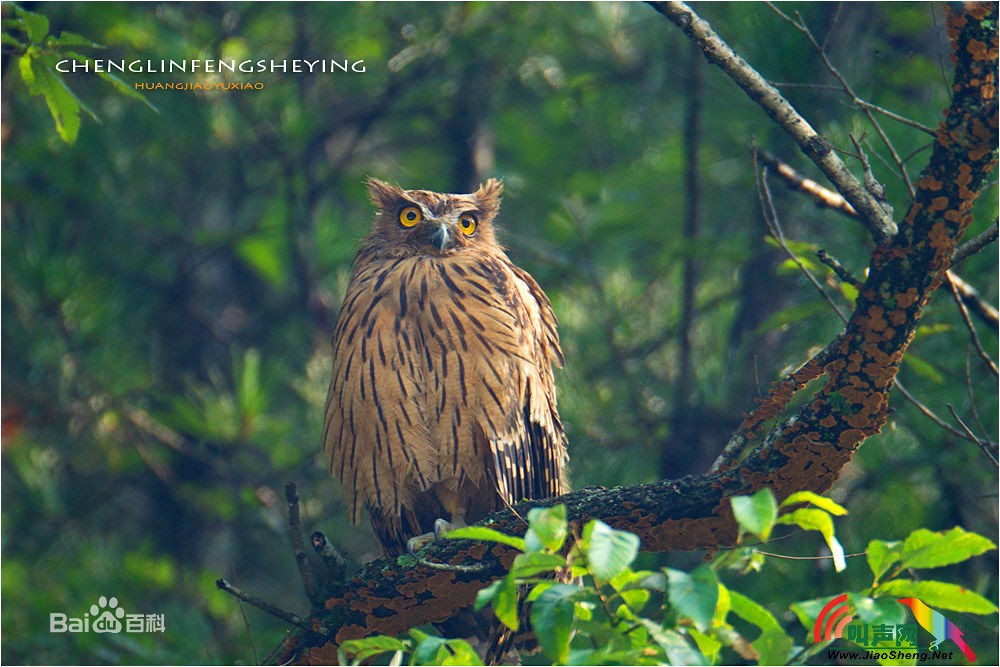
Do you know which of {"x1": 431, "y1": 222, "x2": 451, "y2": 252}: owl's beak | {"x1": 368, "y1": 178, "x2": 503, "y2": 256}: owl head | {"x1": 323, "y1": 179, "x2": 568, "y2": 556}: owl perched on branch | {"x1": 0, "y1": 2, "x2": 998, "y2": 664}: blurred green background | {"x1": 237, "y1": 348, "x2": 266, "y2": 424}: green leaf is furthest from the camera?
{"x1": 237, "y1": 348, "x2": 266, "y2": 424}: green leaf

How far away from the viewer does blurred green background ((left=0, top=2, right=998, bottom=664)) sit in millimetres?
4430

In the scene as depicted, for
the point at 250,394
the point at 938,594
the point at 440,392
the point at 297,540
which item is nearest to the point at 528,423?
the point at 440,392

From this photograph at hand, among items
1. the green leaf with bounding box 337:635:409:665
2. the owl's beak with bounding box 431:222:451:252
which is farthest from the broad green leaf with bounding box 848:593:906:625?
the owl's beak with bounding box 431:222:451:252

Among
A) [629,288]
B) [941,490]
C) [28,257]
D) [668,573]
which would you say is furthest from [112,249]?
[668,573]

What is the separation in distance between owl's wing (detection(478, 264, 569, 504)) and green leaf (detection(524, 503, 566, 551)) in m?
1.58

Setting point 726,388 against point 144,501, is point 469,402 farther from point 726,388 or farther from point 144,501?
point 144,501

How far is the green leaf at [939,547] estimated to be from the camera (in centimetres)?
168

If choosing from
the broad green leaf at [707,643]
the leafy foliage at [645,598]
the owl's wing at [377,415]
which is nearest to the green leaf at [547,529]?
the leafy foliage at [645,598]

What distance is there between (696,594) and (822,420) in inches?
30.4

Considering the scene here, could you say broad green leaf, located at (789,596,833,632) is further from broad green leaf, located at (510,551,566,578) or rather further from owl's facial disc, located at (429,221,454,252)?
owl's facial disc, located at (429,221,454,252)

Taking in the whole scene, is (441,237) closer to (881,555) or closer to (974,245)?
(974,245)

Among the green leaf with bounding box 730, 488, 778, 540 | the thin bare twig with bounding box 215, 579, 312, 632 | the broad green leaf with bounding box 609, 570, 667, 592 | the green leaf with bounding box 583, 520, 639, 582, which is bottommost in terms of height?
the thin bare twig with bounding box 215, 579, 312, 632

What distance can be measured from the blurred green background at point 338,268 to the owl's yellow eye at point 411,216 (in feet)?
4.04

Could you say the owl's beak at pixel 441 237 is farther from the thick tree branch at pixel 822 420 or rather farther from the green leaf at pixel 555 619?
the green leaf at pixel 555 619
